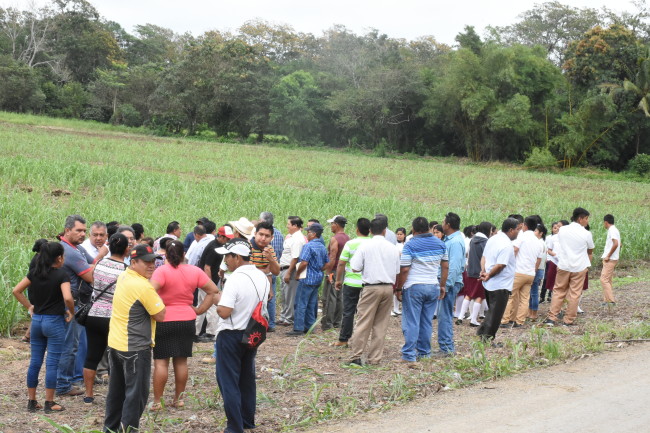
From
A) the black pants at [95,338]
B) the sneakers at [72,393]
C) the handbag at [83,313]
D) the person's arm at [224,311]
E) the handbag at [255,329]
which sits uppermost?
the person's arm at [224,311]

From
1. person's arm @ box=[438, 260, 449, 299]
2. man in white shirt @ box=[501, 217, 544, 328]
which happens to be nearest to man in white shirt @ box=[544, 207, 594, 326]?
man in white shirt @ box=[501, 217, 544, 328]

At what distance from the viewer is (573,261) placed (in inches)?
387

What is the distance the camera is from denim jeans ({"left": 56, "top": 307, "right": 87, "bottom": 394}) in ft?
20.0

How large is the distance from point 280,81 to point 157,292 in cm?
4847

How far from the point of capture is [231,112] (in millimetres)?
53688

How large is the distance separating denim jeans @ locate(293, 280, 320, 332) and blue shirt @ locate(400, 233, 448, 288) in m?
2.13

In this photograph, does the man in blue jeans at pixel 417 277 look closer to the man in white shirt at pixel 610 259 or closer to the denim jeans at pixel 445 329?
the denim jeans at pixel 445 329

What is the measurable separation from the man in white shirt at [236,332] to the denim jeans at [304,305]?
397 centimetres

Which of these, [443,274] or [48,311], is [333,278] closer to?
[443,274]

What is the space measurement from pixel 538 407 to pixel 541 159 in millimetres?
40211

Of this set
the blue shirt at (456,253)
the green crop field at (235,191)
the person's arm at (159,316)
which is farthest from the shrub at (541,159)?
the person's arm at (159,316)

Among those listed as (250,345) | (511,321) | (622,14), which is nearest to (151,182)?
(511,321)

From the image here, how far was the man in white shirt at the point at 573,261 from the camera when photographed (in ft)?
32.2

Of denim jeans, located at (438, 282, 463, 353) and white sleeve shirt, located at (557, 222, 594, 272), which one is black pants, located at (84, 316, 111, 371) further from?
white sleeve shirt, located at (557, 222, 594, 272)
